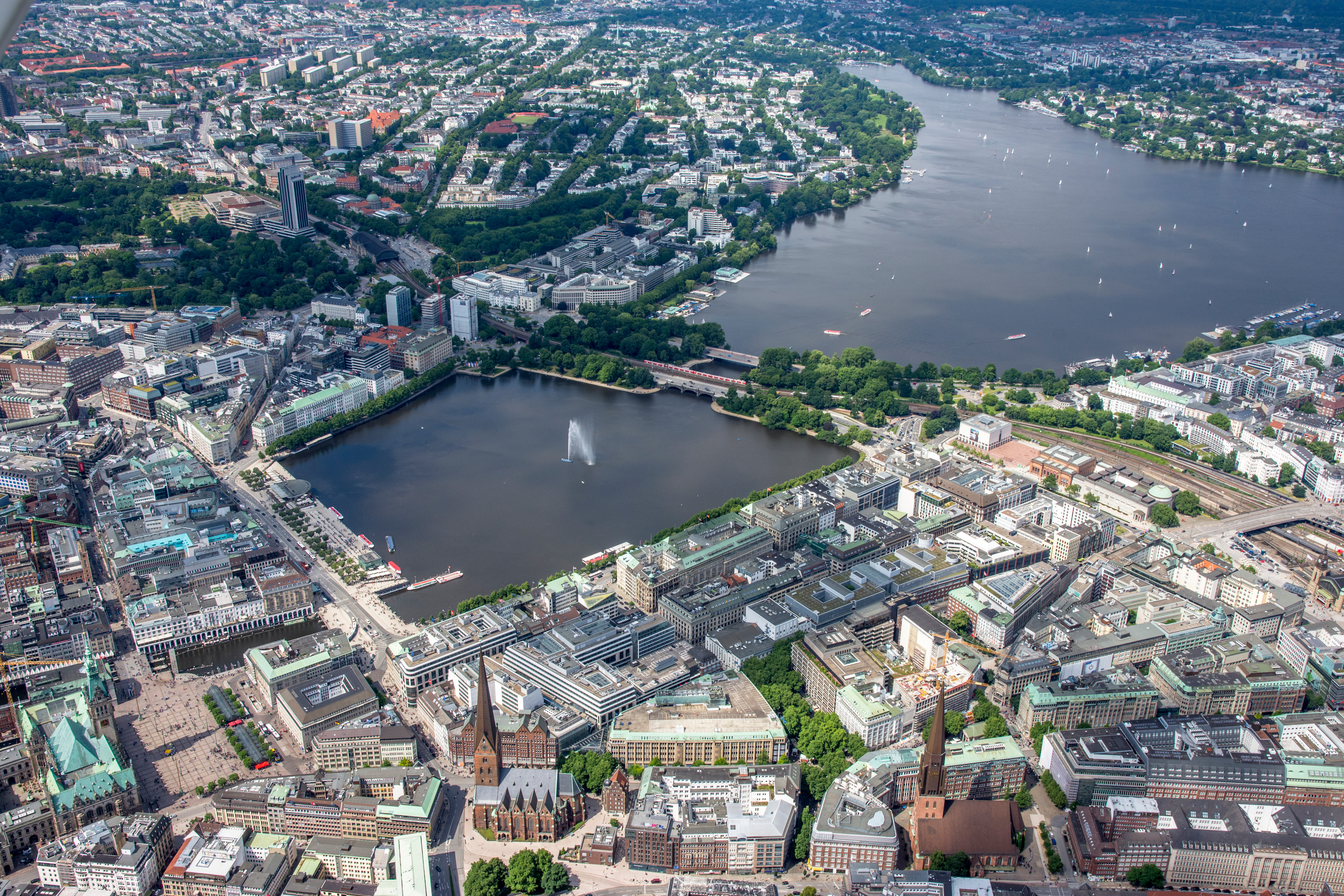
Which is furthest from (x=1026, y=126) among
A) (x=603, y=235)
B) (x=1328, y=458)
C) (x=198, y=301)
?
(x=198, y=301)

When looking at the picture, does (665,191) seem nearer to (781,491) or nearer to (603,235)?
(603,235)

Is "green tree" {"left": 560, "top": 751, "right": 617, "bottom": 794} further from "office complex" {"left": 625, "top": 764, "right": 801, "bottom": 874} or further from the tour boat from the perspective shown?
the tour boat

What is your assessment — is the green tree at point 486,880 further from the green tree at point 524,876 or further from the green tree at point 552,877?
the green tree at point 552,877

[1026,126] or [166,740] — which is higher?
[1026,126]

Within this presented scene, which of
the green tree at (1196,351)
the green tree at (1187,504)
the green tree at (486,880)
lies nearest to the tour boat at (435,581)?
the green tree at (486,880)

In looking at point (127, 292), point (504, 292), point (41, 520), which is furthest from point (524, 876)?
point (127, 292)

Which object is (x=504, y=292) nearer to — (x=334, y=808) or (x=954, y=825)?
(x=334, y=808)
